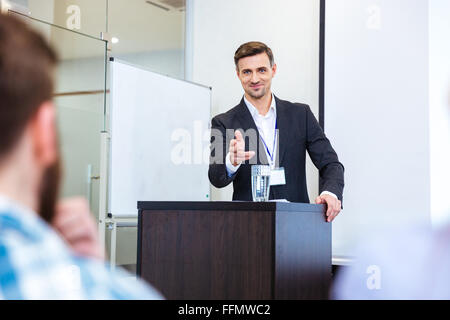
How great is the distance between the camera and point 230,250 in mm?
1919

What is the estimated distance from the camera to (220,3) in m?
4.34

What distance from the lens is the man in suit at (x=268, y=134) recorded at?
9.47 feet

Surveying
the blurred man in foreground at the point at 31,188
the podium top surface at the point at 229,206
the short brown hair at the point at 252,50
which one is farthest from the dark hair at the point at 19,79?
the short brown hair at the point at 252,50

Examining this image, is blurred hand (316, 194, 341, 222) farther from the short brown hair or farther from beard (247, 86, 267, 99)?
the short brown hair

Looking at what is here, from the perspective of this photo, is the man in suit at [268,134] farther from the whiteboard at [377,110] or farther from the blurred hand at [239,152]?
the blurred hand at [239,152]

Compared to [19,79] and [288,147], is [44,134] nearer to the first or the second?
[19,79]

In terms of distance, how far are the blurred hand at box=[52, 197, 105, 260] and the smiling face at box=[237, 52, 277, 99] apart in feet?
8.37

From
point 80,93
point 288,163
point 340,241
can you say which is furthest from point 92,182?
point 340,241

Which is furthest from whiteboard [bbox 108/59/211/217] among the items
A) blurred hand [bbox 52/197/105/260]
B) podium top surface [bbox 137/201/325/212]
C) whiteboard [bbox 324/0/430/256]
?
blurred hand [bbox 52/197/105/260]

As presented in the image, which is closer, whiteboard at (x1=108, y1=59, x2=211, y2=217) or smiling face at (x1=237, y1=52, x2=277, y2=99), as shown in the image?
smiling face at (x1=237, y1=52, x2=277, y2=99)

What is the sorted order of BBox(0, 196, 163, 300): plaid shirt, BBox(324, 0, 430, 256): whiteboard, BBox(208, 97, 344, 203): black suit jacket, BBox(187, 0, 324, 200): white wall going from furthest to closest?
BBox(187, 0, 324, 200): white wall → BBox(324, 0, 430, 256): whiteboard → BBox(208, 97, 344, 203): black suit jacket → BBox(0, 196, 163, 300): plaid shirt

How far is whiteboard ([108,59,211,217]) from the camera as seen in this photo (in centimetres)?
335

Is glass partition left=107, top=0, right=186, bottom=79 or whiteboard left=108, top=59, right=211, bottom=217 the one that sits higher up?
glass partition left=107, top=0, right=186, bottom=79
